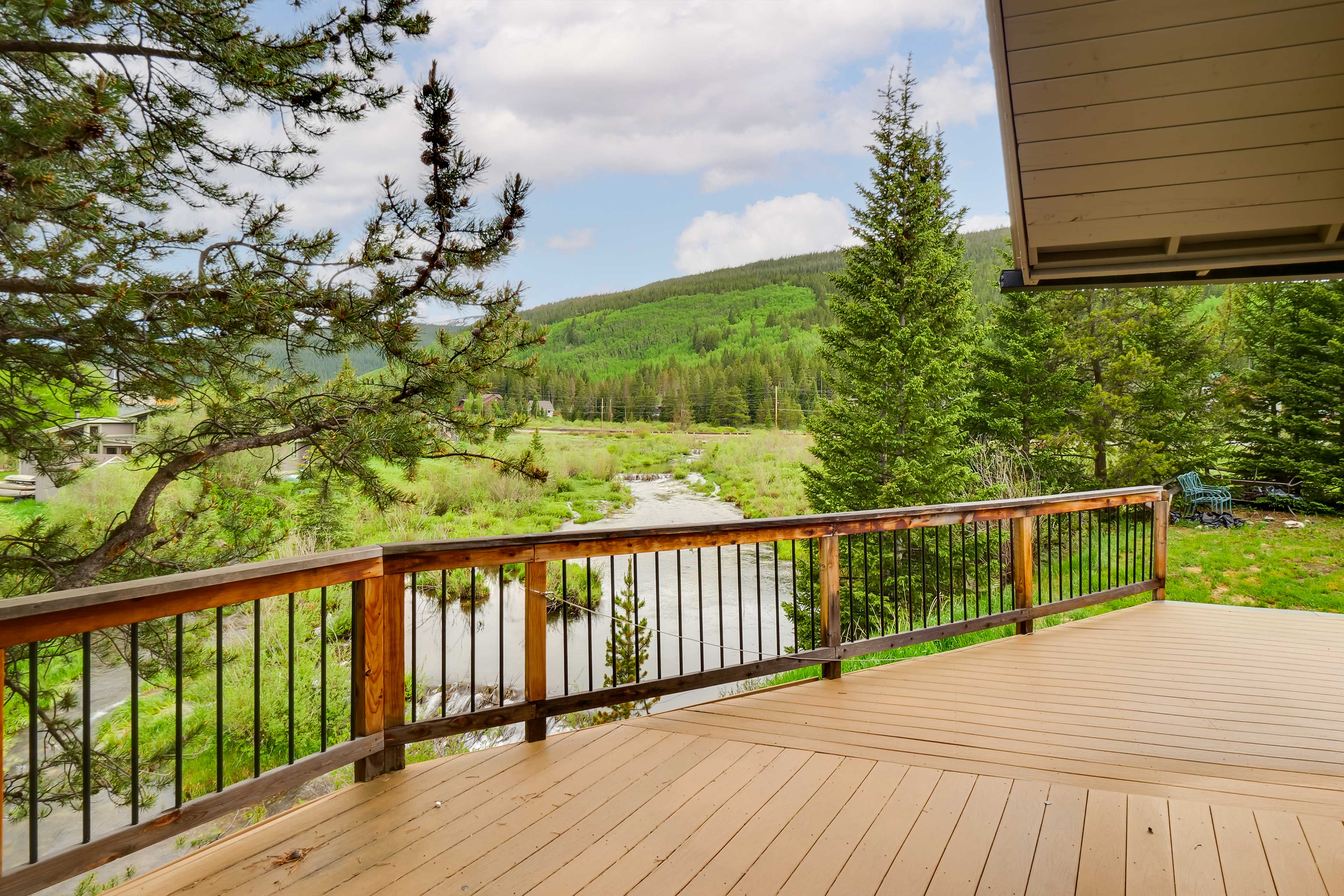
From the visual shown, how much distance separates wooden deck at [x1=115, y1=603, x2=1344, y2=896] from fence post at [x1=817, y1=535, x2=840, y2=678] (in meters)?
0.11

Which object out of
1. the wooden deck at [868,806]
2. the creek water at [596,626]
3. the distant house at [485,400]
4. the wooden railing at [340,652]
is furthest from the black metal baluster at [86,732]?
the creek water at [596,626]

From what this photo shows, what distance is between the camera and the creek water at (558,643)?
5262 mm

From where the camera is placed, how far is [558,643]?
990 cm

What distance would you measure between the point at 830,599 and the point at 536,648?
1.56 meters

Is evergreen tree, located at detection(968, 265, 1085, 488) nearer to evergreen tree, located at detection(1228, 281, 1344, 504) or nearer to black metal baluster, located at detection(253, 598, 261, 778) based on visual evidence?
evergreen tree, located at detection(1228, 281, 1344, 504)

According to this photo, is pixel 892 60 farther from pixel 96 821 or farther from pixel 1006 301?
pixel 96 821

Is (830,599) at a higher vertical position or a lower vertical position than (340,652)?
higher

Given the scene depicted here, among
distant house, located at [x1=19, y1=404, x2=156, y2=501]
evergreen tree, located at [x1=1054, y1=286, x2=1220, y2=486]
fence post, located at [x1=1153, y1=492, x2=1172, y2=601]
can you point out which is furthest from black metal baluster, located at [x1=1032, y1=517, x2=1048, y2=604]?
distant house, located at [x1=19, y1=404, x2=156, y2=501]

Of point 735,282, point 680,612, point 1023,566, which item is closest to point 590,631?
point 680,612

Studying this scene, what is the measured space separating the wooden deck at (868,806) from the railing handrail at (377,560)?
0.75 m

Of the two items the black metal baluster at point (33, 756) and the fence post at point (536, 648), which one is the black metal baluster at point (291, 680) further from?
the fence post at point (536, 648)

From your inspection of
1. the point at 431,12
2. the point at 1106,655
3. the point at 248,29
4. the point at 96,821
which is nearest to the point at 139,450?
the point at 248,29

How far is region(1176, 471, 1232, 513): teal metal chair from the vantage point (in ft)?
41.4

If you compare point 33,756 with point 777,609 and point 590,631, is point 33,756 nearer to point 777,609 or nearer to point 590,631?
point 590,631
